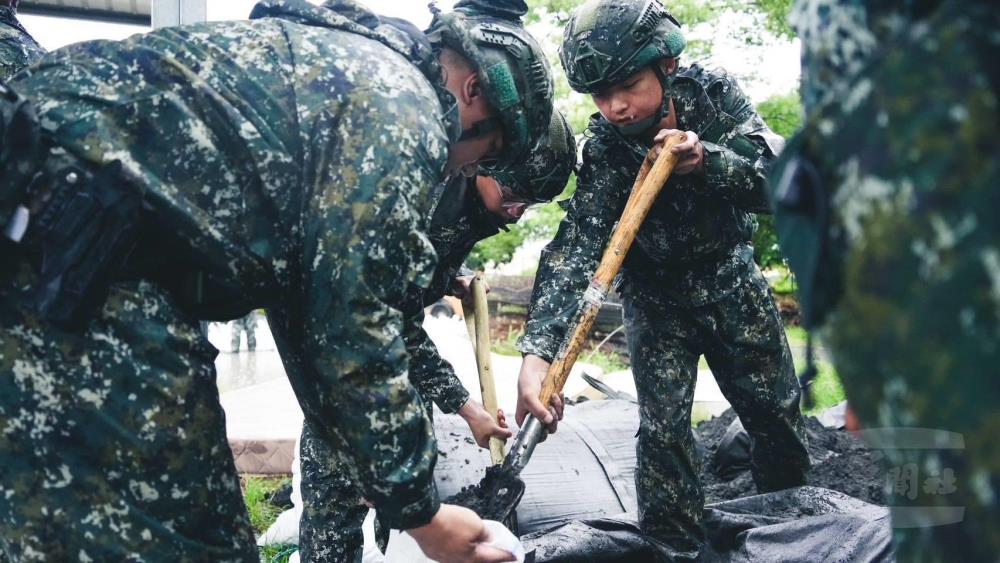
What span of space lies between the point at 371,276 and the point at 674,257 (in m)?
2.15

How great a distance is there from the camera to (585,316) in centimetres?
329

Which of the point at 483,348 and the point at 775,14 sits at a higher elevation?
the point at 775,14

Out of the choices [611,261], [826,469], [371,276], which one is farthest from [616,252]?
[826,469]

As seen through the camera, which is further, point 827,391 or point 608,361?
point 608,361

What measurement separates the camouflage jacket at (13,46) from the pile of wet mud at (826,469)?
375 centimetres

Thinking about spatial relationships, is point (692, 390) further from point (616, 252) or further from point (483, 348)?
point (483, 348)

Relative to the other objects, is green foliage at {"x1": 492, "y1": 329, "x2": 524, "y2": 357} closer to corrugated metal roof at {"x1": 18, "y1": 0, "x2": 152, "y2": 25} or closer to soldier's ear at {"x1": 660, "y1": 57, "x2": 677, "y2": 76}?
corrugated metal roof at {"x1": 18, "y1": 0, "x2": 152, "y2": 25}

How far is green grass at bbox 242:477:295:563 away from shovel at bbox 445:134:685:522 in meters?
1.15

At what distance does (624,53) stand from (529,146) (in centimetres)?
108

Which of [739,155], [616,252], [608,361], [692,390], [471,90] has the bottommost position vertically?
[608,361]

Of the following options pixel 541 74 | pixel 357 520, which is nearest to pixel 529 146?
pixel 541 74

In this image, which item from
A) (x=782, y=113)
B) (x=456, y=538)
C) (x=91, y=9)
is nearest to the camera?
(x=456, y=538)

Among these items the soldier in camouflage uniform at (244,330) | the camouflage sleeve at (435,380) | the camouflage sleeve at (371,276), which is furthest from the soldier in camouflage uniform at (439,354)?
the soldier in camouflage uniform at (244,330)

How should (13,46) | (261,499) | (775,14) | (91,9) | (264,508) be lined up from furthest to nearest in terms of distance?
(775,14), (91,9), (261,499), (264,508), (13,46)
